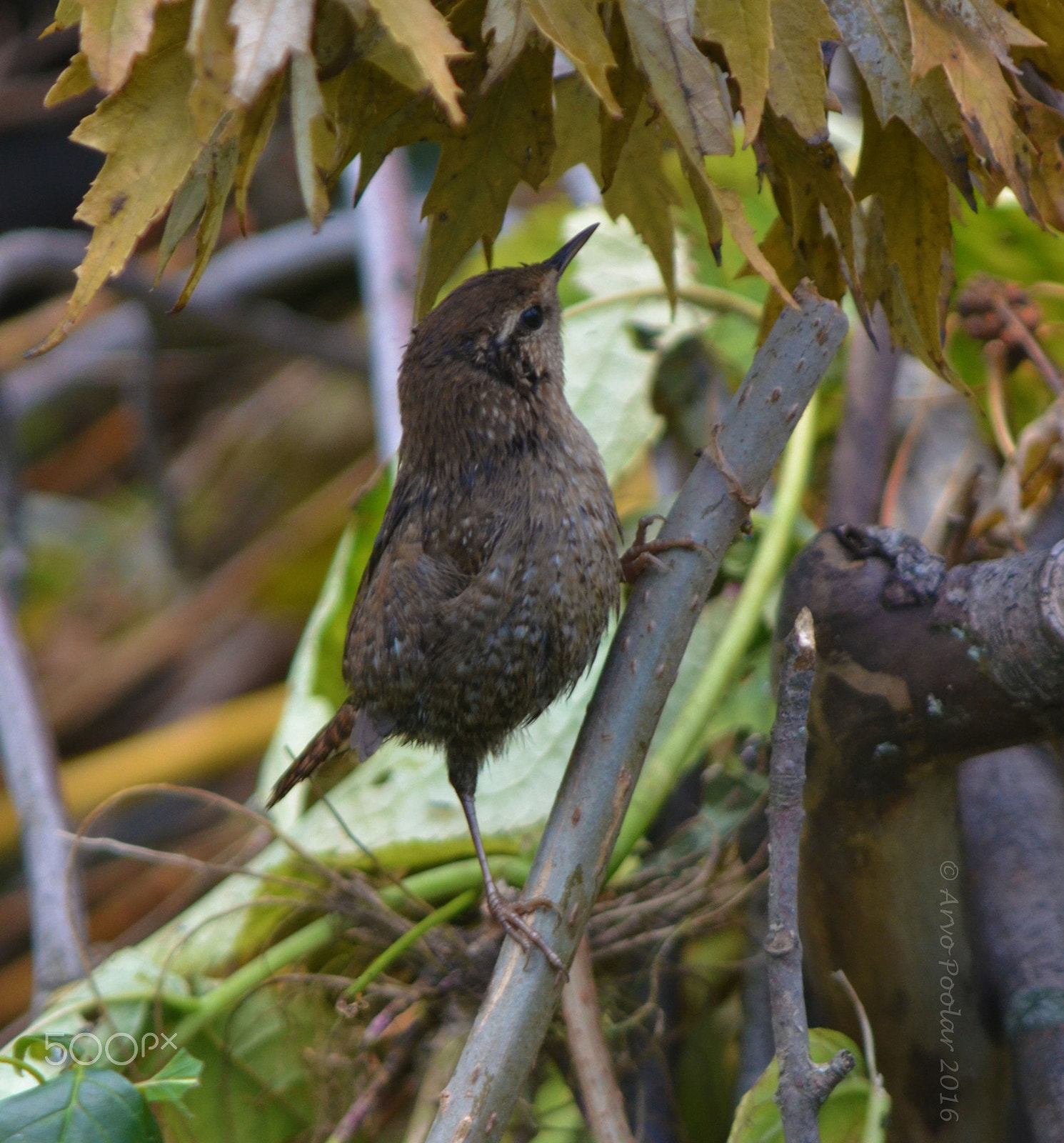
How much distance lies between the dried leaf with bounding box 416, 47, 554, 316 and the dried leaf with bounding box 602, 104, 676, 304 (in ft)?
0.41

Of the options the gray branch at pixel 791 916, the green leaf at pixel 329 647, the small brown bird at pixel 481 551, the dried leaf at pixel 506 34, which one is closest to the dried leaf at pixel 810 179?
the dried leaf at pixel 506 34

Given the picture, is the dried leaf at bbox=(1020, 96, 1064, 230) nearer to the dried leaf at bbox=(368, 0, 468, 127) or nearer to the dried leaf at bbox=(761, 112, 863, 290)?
the dried leaf at bbox=(761, 112, 863, 290)

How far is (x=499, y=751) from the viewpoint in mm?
1640

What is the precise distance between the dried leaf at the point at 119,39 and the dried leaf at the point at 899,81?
604 millimetres

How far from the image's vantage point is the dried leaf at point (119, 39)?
0.92 metres

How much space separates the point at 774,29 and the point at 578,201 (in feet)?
5.98

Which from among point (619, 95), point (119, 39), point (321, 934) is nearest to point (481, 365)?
point (619, 95)

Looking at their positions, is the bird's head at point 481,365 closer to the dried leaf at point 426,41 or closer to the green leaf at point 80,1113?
the dried leaf at point 426,41

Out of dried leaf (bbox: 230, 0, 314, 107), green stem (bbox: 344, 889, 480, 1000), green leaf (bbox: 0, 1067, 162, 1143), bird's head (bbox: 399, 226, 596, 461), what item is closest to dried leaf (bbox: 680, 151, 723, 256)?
dried leaf (bbox: 230, 0, 314, 107)

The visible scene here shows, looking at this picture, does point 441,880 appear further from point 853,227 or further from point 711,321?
point 711,321

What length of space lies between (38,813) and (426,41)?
1.83m

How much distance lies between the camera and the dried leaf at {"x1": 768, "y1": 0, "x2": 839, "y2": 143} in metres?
1.03

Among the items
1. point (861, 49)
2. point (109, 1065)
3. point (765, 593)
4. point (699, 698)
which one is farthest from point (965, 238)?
point (109, 1065)

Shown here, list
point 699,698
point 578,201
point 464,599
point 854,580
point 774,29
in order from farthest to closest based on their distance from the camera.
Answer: point 578,201 → point 699,698 → point 464,599 → point 854,580 → point 774,29
